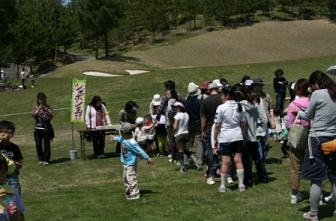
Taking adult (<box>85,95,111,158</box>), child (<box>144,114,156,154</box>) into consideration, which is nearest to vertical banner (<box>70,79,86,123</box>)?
adult (<box>85,95,111,158</box>)

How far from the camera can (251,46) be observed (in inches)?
2562

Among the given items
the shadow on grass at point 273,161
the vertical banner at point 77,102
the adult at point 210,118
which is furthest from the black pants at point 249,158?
the vertical banner at point 77,102

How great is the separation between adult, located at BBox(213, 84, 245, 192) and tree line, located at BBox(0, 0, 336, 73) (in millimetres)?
48901

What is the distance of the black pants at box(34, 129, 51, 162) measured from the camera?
14391 mm

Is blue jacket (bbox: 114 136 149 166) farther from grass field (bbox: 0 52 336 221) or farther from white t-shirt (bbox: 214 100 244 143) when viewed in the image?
white t-shirt (bbox: 214 100 244 143)

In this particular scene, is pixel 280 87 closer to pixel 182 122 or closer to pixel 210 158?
pixel 182 122

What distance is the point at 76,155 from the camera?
1550 cm

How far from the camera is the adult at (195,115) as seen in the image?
39.1ft

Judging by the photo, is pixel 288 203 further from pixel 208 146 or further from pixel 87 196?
pixel 87 196

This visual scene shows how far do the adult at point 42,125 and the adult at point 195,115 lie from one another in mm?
4153

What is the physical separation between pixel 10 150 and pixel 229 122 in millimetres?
3691

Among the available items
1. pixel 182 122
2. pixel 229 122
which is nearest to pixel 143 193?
pixel 229 122

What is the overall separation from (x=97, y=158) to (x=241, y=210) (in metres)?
7.62

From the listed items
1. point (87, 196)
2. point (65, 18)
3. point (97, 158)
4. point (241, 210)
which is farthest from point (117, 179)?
point (65, 18)
